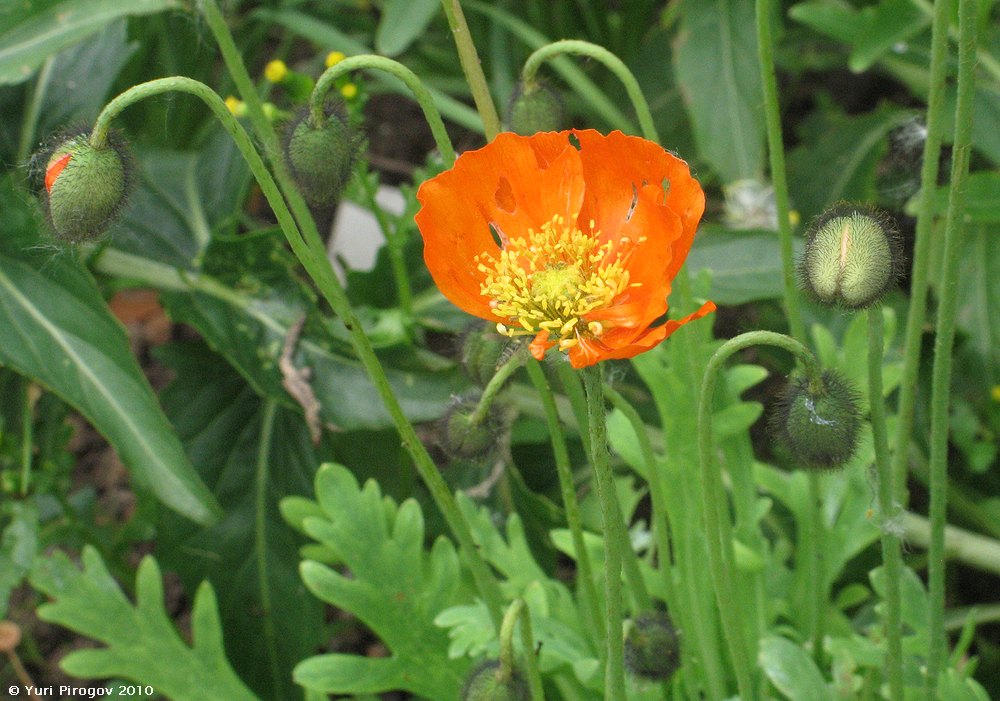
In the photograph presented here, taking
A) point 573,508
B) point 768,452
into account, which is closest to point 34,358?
point 573,508

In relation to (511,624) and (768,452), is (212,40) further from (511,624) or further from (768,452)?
(511,624)

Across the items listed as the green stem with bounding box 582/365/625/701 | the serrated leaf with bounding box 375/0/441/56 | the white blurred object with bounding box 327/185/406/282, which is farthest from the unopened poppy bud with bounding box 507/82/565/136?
the white blurred object with bounding box 327/185/406/282

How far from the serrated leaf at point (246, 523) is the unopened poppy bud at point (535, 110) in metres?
0.89

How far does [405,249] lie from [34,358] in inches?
25.6

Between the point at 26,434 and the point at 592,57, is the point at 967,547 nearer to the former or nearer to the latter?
the point at 592,57

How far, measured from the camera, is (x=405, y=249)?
6.36ft

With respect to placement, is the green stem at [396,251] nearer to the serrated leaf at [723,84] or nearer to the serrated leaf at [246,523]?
the serrated leaf at [246,523]

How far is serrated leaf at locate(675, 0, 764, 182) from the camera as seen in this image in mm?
2158

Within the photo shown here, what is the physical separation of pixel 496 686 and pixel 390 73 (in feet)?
1.80

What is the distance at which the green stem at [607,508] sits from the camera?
2.47ft

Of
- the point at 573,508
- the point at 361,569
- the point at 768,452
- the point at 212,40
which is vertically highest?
the point at 212,40

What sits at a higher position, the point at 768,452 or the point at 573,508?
the point at 573,508

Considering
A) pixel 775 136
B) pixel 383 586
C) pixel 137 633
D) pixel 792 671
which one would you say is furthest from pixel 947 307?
pixel 137 633

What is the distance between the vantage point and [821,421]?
3.13 feet
